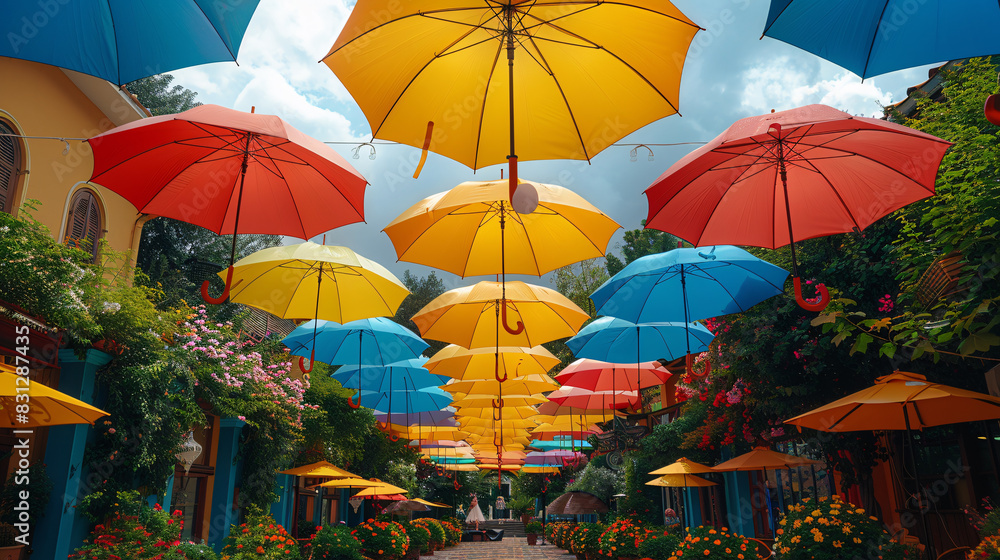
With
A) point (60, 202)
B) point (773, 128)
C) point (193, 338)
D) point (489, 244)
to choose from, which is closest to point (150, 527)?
point (193, 338)

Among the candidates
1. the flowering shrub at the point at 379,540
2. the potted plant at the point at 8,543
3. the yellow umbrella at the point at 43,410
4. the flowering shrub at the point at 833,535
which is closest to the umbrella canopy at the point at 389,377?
the flowering shrub at the point at 379,540

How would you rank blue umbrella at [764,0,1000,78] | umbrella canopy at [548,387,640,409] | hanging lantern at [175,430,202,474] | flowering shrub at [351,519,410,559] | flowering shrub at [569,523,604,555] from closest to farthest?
blue umbrella at [764,0,1000,78], hanging lantern at [175,430,202,474], umbrella canopy at [548,387,640,409], flowering shrub at [351,519,410,559], flowering shrub at [569,523,604,555]

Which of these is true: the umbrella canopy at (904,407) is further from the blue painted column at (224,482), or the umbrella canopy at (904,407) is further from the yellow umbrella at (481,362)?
the blue painted column at (224,482)

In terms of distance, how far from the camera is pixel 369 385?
1482 cm

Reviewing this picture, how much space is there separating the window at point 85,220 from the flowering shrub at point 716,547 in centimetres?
975

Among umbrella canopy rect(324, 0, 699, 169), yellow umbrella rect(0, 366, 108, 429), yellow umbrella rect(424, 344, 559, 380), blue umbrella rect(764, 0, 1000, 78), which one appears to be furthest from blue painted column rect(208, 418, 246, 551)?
blue umbrella rect(764, 0, 1000, 78)

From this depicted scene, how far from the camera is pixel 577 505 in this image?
19.3m

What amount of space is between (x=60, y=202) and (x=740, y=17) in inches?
380

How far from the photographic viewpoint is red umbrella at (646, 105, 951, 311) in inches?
188

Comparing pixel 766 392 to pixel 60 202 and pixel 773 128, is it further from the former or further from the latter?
pixel 60 202

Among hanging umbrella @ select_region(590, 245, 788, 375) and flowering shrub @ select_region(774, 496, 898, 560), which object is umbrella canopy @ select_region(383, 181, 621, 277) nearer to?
Result: hanging umbrella @ select_region(590, 245, 788, 375)

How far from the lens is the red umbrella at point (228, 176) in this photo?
513 centimetres

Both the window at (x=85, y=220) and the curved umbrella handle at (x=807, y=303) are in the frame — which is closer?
the curved umbrella handle at (x=807, y=303)

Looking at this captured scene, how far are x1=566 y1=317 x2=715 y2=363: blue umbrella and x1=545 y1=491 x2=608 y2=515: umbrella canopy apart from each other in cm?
930
